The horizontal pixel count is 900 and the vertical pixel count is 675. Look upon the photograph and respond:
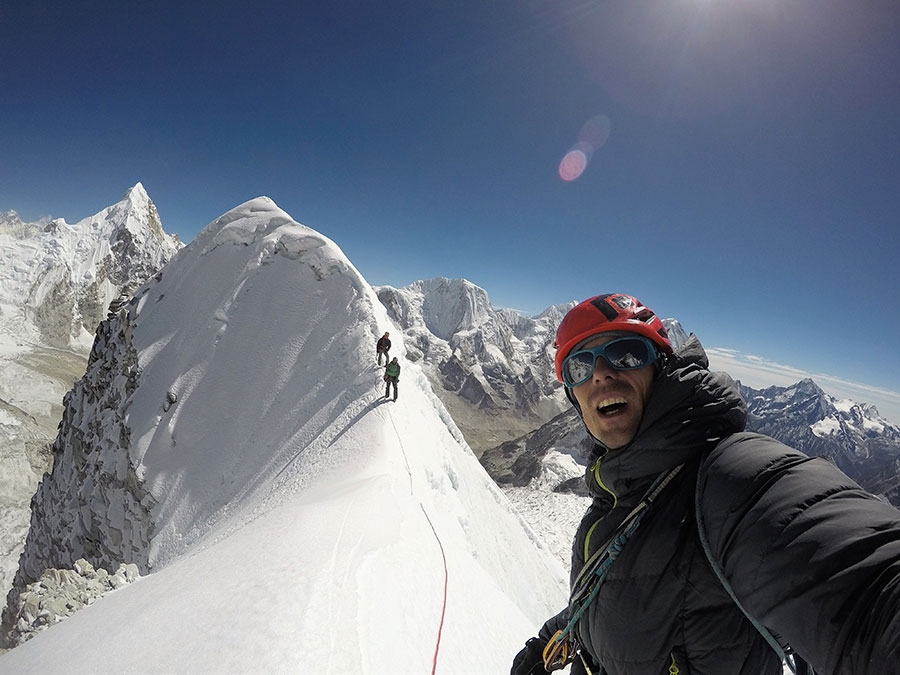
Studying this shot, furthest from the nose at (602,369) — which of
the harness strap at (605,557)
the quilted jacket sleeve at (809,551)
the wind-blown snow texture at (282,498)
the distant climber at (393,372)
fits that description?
the distant climber at (393,372)

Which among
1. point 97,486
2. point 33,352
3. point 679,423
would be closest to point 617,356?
point 679,423

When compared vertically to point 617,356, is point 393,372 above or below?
below

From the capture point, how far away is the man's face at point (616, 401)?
8.73 ft

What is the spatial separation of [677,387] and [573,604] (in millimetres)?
1713

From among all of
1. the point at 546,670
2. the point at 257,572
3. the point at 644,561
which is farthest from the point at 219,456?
the point at 644,561

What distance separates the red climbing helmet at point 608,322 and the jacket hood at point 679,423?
17.6 inches

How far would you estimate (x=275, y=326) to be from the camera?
24.3 meters

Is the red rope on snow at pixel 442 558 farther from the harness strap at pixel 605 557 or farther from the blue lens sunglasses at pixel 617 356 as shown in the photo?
the blue lens sunglasses at pixel 617 356

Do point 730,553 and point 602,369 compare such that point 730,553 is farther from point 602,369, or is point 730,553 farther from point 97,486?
point 97,486

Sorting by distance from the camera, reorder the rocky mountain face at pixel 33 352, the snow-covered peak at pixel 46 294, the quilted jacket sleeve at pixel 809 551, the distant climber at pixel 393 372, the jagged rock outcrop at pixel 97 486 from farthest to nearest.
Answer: the snow-covered peak at pixel 46 294 → the rocky mountain face at pixel 33 352 → the jagged rock outcrop at pixel 97 486 → the distant climber at pixel 393 372 → the quilted jacket sleeve at pixel 809 551

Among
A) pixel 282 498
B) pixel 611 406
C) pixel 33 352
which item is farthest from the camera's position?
pixel 33 352

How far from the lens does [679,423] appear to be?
2.18m

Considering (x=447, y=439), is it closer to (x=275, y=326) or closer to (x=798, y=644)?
(x=275, y=326)

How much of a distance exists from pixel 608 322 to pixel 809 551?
1.70 metres
